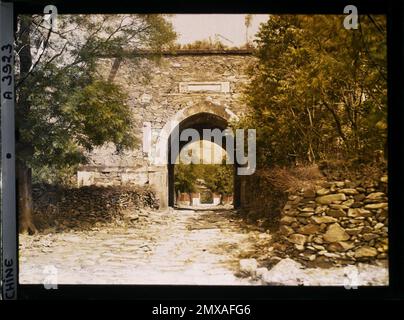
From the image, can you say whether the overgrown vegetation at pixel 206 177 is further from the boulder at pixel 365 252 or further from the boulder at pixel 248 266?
the boulder at pixel 365 252

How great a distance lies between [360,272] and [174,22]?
2872 mm

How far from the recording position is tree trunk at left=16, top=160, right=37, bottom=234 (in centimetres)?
388

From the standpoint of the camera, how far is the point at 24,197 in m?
3.94

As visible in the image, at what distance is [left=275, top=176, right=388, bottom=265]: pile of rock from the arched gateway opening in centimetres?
62

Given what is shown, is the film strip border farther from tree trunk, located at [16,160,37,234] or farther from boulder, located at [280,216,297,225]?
boulder, located at [280,216,297,225]

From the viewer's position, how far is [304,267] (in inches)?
154

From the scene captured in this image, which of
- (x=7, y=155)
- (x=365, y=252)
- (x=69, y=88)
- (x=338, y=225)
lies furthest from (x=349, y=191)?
(x=7, y=155)

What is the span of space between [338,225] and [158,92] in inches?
83.9

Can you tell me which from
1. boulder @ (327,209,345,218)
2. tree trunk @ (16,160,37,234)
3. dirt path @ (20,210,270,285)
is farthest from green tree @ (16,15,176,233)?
boulder @ (327,209,345,218)

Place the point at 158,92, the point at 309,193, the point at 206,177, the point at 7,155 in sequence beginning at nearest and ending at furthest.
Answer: the point at 7,155 < the point at 309,193 < the point at 158,92 < the point at 206,177

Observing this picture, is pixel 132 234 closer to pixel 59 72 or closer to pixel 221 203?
pixel 221 203

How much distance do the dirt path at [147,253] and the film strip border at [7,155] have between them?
13 centimetres

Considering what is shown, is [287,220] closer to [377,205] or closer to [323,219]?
[323,219]
